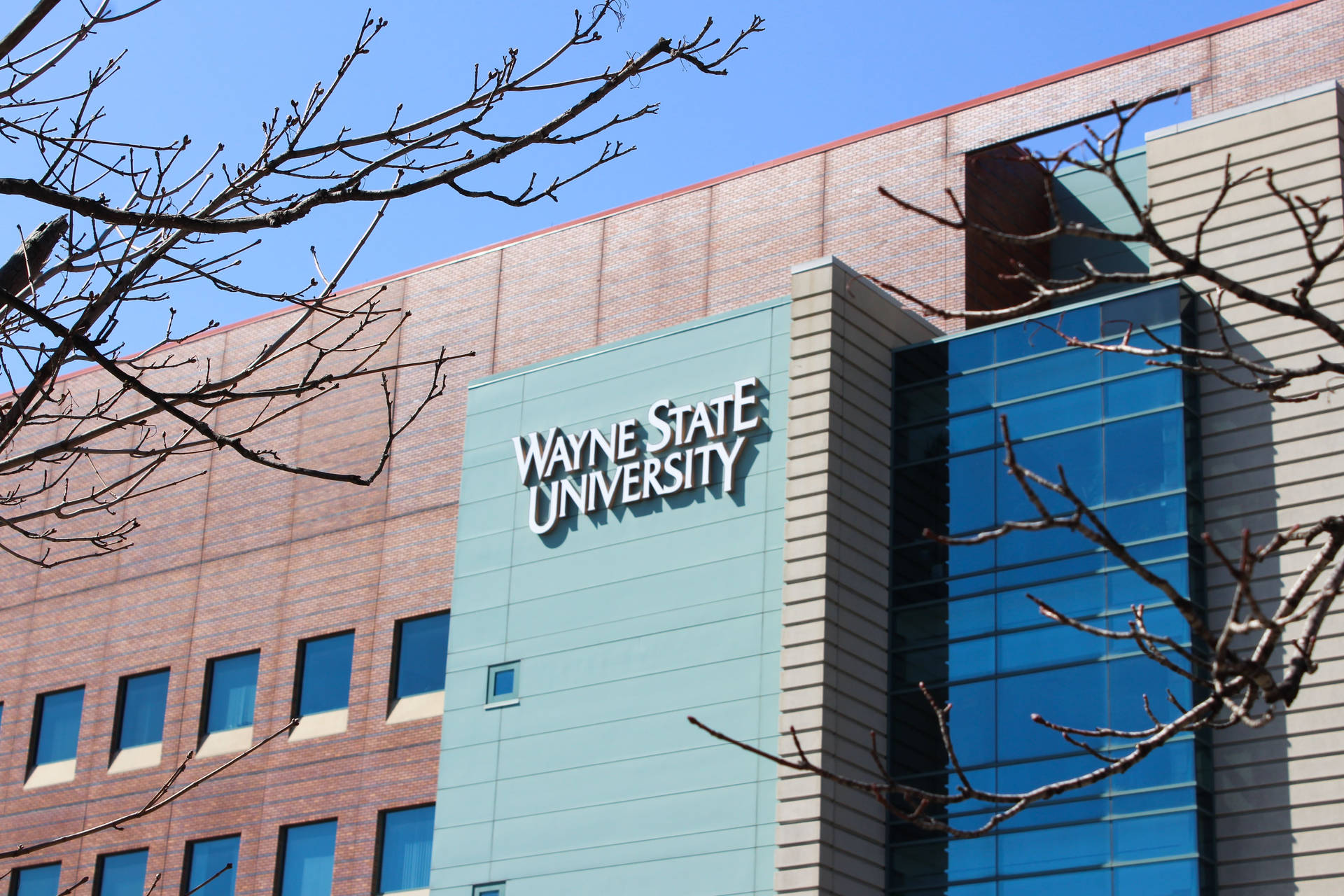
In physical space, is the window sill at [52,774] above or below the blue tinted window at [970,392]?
below

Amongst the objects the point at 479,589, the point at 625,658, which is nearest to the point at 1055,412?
the point at 625,658

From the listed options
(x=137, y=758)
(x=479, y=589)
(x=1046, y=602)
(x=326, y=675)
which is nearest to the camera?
(x=1046, y=602)

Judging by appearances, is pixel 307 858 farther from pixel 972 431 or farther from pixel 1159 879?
pixel 1159 879

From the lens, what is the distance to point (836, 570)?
2481 centimetres

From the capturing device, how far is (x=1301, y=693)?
72.1 ft

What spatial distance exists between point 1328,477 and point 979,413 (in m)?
5.24

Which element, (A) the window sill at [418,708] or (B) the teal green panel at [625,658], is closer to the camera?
(B) the teal green panel at [625,658]

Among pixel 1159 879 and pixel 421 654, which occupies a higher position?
pixel 421 654

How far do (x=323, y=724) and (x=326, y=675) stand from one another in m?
1.06

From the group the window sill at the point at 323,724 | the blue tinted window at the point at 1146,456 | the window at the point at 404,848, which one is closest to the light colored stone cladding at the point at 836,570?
the blue tinted window at the point at 1146,456

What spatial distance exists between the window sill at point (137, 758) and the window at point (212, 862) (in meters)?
2.20

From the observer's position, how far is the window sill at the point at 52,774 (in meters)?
37.5

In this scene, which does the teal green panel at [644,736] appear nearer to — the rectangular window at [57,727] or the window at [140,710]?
the window at [140,710]

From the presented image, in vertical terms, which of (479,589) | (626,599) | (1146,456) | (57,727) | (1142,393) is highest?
(1142,393)
